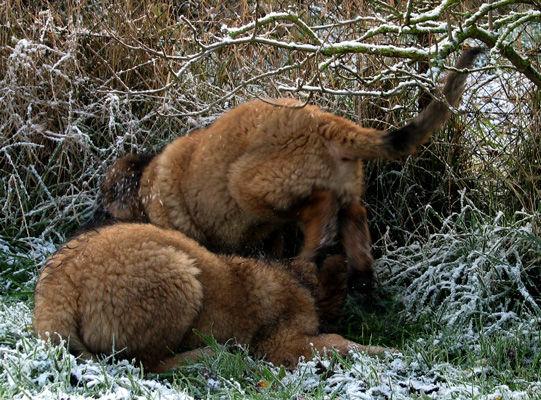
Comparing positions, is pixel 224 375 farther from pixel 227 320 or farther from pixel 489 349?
pixel 489 349

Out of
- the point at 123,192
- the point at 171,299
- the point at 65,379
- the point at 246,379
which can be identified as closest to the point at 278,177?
the point at 171,299

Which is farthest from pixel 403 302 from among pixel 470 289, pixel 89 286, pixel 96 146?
pixel 96 146

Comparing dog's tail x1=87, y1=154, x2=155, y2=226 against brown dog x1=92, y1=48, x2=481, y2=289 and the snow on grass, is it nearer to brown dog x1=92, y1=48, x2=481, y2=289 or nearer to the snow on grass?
brown dog x1=92, y1=48, x2=481, y2=289

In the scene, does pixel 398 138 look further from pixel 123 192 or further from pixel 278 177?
pixel 123 192

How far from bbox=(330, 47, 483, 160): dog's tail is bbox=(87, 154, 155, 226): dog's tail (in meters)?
1.95

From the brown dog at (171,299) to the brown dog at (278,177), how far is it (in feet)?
1.30

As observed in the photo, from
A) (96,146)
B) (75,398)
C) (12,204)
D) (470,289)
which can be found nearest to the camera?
(75,398)

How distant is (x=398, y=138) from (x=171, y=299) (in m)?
1.93

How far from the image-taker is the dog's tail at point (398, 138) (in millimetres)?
4312

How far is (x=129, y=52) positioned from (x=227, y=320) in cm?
379

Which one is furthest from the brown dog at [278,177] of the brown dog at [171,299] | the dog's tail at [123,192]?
the brown dog at [171,299]

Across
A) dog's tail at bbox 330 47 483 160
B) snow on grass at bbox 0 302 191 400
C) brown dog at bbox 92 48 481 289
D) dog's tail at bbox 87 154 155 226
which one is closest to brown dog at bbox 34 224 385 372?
snow on grass at bbox 0 302 191 400

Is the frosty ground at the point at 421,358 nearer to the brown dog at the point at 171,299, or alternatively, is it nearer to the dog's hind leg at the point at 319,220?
the brown dog at the point at 171,299

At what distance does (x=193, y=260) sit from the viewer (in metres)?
3.77
